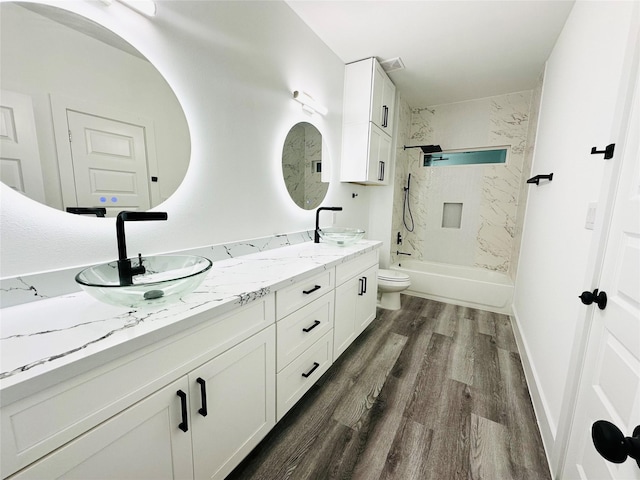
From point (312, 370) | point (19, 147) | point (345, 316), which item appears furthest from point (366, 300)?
point (19, 147)

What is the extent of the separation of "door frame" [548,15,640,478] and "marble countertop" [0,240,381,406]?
1219 millimetres

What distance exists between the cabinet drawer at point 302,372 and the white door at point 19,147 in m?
1.20

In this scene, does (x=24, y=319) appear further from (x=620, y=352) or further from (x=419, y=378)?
(x=419, y=378)

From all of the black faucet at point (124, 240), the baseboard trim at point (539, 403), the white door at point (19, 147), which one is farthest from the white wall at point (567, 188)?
the white door at point (19, 147)

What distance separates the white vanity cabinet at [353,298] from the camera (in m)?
1.78

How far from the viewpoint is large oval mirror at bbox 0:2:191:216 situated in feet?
2.69

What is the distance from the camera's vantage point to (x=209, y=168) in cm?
138

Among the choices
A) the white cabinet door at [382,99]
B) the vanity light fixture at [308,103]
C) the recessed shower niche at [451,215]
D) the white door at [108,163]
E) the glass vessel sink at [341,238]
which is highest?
the white cabinet door at [382,99]

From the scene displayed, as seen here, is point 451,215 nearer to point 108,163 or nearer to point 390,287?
point 390,287

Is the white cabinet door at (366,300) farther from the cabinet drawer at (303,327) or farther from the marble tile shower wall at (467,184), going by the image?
the marble tile shower wall at (467,184)

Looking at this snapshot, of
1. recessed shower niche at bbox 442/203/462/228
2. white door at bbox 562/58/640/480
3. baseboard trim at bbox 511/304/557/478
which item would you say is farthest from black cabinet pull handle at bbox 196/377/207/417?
recessed shower niche at bbox 442/203/462/228

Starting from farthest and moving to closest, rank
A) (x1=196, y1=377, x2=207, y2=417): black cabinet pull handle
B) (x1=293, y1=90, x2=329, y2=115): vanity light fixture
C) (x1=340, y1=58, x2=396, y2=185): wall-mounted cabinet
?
(x1=340, y1=58, x2=396, y2=185): wall-mounted cabinet, (x1=293, y1=90, x2=329, y2=115): vanity light fixture, (x1=196, y1=377, x2=207, y2=417): black cabinet pull handle

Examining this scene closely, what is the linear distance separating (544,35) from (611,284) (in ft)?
7.18

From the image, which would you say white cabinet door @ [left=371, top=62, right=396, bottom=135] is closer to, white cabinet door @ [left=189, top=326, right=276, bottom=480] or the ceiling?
the ceiling
